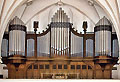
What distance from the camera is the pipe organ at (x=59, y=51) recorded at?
17.7 metres

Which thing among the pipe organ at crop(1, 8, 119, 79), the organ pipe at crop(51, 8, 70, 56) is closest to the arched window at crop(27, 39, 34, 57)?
the pipe organ at crop(1, 8, 119, 79)

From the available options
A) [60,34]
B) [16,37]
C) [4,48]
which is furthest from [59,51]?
[4,48]

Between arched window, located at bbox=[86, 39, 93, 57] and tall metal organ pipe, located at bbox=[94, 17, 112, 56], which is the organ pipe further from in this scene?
tall metal organ pipe, located at bbox=[94, 17, 112, 56]

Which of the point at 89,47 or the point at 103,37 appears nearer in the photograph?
the point at 103,37

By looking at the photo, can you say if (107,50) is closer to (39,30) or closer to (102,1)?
(102,1)

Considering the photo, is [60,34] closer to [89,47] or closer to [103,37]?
[89,47]

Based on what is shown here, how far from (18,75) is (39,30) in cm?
306

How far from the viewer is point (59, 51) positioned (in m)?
17.8

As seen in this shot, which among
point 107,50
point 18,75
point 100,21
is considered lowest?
point 18,75

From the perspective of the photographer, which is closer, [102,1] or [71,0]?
[102,1]

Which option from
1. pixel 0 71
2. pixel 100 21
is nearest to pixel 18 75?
pixel 0 71

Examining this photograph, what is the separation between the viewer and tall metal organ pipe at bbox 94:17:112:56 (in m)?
17.4

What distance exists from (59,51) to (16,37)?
2362mm

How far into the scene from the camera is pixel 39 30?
1945cm
